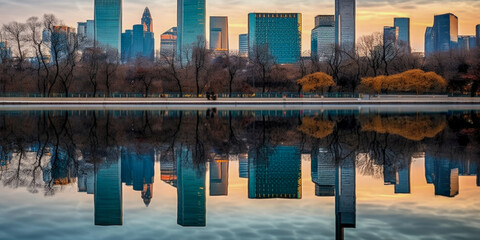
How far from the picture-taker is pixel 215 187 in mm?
11352

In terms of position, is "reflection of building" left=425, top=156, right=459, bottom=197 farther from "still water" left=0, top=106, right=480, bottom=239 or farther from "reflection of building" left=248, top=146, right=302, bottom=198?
"reflection of building" left=248, top=146, right=302, bottom=198

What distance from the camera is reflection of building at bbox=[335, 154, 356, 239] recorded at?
8.25 m

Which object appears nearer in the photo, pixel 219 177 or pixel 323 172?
pixel 219 177

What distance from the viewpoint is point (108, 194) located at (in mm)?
10617

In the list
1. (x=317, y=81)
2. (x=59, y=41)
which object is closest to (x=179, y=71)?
(x=59, y=41)

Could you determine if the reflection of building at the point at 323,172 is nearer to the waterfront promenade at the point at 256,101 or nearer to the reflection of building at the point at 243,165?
the reflection of building at the point at 243,165

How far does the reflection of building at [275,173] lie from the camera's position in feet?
36.0

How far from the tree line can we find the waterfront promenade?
11.2ft

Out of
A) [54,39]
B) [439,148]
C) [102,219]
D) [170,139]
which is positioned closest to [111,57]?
[54,39]

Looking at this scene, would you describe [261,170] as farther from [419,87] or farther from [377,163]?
[419,87]

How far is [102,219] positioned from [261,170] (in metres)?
5.71

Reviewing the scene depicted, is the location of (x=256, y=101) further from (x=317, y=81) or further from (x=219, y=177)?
(x=219, y=177)

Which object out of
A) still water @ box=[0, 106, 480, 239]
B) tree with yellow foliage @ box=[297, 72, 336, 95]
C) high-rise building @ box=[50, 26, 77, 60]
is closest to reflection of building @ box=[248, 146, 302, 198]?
still water @ box=[0, 106, 480, 239]

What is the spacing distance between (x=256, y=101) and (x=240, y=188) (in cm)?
5519
